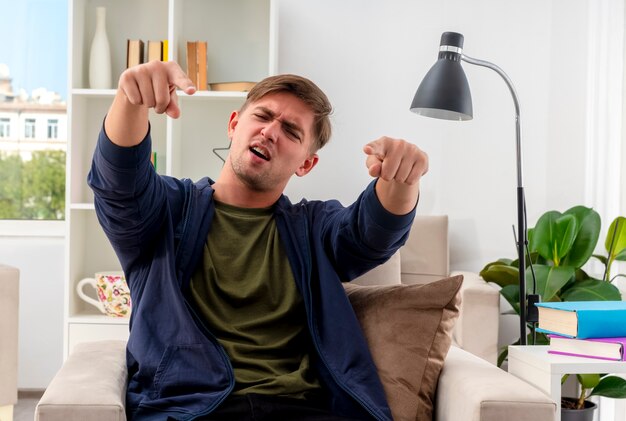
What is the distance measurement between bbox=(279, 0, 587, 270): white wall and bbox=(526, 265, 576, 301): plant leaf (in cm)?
55

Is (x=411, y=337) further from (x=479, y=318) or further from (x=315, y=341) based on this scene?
(x=479, y=318)

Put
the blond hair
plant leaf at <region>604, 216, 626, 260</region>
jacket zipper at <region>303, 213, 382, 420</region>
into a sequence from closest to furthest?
jacket zipper at <region>303, 213, 382, 420</region> < the blond hair < plant leaf at <region>604, 216, 626, 260</region>

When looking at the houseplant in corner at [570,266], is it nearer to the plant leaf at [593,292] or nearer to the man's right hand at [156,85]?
the plant leaf at [593,292]

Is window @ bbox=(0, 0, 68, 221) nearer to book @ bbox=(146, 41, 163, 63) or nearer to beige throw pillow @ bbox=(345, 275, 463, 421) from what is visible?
book @ bbox=(146, 41, 163, 63)

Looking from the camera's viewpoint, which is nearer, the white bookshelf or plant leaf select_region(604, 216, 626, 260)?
plant leaf select_region(604, 216, 626, 260)

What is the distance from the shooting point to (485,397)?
1534 millimetres

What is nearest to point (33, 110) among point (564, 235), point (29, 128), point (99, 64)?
point (29, 128)

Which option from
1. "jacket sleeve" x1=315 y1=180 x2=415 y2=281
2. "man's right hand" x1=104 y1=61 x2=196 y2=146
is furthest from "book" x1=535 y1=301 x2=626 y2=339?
"man's right hand" x1=104 y1=61 x2=196 y2=146

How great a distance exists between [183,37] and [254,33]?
29 cm

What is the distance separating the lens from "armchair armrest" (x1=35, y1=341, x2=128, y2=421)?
1415mm

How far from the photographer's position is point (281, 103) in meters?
1.89

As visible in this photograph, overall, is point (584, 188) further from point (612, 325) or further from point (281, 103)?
point (281, 103)

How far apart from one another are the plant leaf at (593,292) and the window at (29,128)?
7.86 ft

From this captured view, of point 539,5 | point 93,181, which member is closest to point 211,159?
point 539,5
